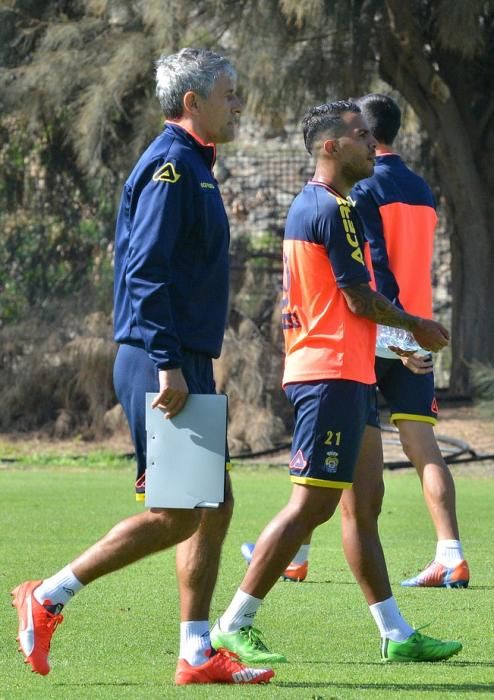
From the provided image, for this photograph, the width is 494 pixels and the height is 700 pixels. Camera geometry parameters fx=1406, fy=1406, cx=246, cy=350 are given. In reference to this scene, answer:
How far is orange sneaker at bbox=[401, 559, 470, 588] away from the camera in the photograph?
6.93 metres

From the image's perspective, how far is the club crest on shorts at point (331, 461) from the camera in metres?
5.10

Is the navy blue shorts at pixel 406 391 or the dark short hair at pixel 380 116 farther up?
the dark short hair at pixel 380 116

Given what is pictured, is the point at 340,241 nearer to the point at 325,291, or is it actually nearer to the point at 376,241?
the point at 325,291

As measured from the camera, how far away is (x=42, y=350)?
17.4 m

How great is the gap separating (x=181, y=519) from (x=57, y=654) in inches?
34.5

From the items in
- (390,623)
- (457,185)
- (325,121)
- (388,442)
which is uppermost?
(457,185)

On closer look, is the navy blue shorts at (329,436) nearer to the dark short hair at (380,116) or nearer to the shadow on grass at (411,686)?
the shadow on grass at (411,686)

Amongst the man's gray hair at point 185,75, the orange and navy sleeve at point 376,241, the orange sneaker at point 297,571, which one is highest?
the man's gray hair at point 185,75

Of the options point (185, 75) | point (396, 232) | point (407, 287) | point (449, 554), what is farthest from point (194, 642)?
point (396, 232)

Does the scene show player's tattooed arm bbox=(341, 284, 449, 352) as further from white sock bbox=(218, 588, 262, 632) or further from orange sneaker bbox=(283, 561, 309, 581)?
orange sneaker bbox=(283, 561, 309, 581)

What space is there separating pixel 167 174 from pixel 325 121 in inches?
36.8

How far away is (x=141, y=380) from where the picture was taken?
484 centimetres

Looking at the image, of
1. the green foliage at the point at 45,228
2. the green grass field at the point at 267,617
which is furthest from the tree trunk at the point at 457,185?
the green grass field at the point at 267,617

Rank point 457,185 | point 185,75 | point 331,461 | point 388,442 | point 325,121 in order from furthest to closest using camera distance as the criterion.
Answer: point 457,185
point 388,442
point 325,121
point 331,461
point 185,75
